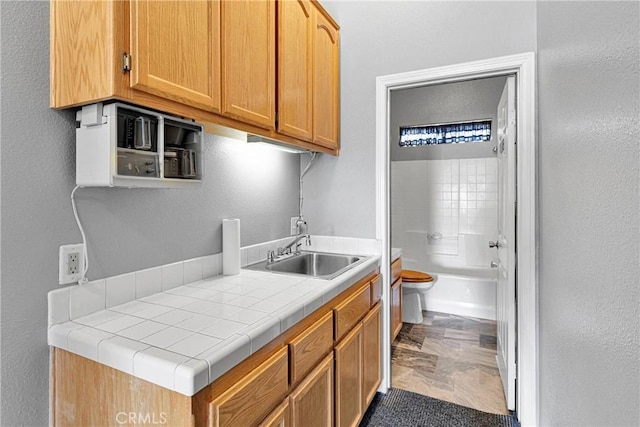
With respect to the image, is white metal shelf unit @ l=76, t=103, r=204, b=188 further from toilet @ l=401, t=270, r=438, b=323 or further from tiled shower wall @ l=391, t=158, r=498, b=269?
tiled shower wall @ l=391, t=158, r=498, b=269

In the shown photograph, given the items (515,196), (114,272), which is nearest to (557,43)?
(515,196)

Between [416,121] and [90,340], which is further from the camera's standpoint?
[416,121]

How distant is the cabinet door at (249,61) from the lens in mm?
1348

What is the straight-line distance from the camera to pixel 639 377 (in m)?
0.78

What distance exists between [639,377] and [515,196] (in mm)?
1357

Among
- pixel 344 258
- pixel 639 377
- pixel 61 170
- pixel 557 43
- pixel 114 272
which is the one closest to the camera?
pixel 639 377

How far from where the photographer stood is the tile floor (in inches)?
88.1

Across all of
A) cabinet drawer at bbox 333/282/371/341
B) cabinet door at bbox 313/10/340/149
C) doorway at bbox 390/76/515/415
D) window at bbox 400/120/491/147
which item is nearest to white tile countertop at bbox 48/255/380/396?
cabinet drawer at bbox 333/282/371/341

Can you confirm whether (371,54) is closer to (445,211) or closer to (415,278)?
(415,278)

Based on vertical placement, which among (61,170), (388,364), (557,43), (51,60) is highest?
(557,43)

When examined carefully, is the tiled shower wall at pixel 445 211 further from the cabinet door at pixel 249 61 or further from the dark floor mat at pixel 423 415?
the cabinet door at pixel 249 61

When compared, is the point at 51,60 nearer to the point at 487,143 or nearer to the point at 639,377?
the point at 639,377

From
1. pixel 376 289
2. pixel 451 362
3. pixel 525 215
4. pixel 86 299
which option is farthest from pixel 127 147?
pixel 451 362

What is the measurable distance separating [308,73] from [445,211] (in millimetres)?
2672
